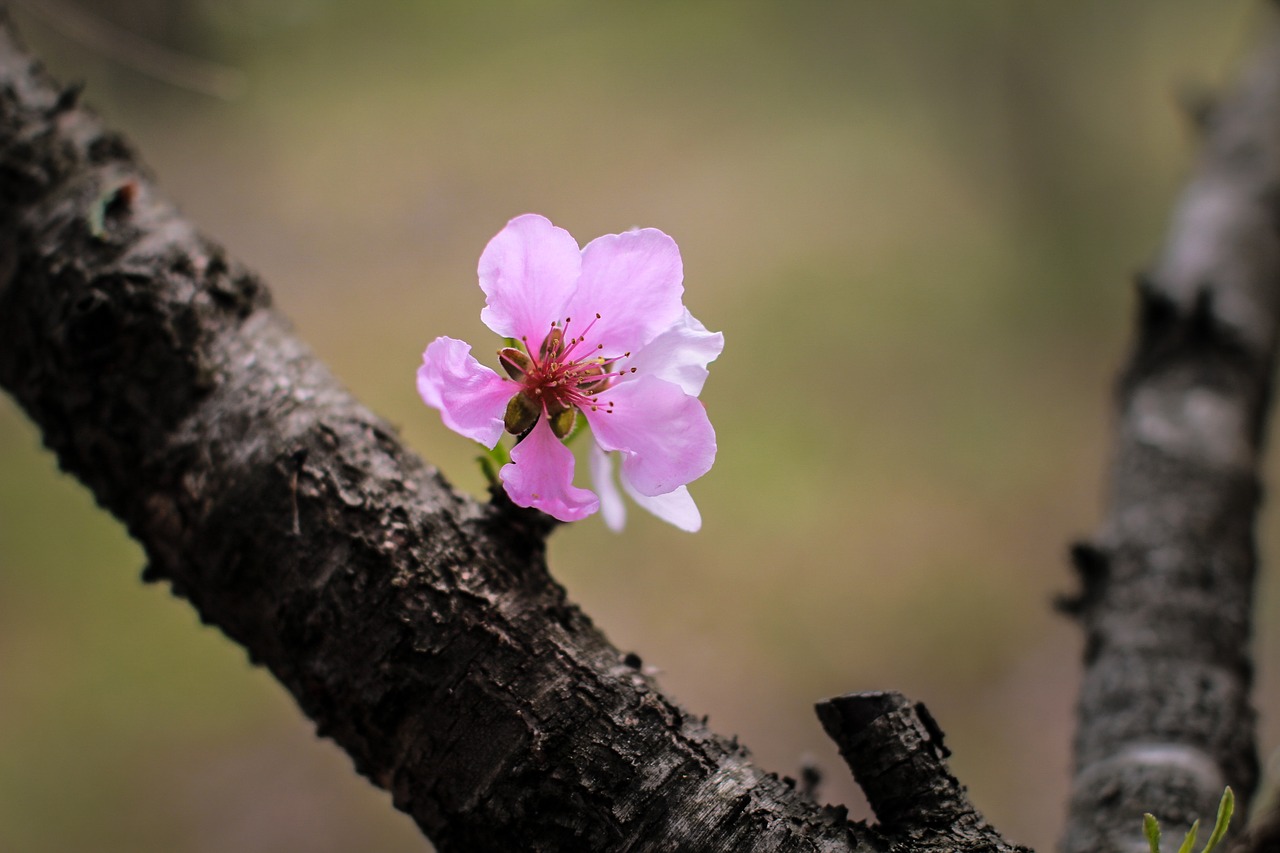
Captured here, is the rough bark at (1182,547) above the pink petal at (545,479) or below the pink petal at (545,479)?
above

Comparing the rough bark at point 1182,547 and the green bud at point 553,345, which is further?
the rough bark at point 1182,547

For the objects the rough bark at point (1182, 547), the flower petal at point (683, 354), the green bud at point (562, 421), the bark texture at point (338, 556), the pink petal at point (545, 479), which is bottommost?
the bark texture at point (338, 556)

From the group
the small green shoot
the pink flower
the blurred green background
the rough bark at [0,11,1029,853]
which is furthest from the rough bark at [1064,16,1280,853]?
the blurred green background

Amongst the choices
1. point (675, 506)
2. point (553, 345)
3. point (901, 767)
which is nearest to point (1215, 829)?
point (901, 767)

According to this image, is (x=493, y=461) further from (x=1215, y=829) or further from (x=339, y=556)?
(x=1215, y=829)

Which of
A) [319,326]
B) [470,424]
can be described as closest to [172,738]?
[319,326]

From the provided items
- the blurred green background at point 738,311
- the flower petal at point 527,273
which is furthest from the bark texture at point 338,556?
the blurred green background at point 738,311

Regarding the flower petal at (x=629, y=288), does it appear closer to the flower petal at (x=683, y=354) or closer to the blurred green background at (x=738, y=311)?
the flower petal at (x=683, y=354)
